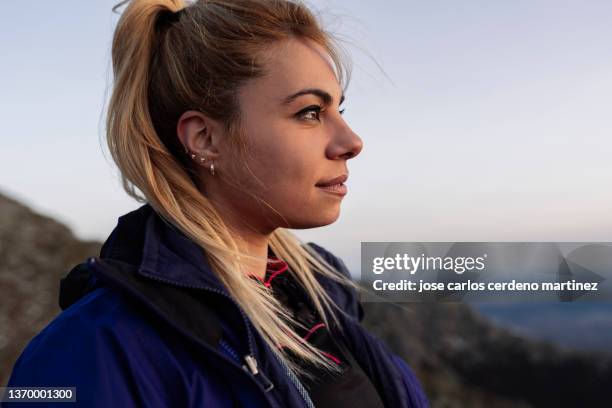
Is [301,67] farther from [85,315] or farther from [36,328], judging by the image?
[36,328]

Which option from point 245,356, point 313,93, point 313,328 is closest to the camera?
point 245,356

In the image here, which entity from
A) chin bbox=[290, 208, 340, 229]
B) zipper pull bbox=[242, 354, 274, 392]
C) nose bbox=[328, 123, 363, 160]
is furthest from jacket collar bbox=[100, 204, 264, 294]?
nose bbox=[328, 123, 363, 160]

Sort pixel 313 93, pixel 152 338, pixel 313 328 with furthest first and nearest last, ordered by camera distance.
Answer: pixel 313 328 → pixel 313 93 → pixel 152 338

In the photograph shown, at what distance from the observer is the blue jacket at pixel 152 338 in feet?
5.10

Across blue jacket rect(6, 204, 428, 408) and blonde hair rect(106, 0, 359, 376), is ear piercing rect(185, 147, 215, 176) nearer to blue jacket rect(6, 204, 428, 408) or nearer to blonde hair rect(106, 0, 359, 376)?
blonde hair rect(106, 0, 359, 376)

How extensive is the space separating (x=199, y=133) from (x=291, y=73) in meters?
0.45

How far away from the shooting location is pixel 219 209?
2.25 m

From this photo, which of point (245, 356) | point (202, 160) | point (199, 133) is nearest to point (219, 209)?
point (202, 160)

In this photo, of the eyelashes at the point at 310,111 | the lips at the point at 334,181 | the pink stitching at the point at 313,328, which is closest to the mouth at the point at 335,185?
the lips at the point at 334,181

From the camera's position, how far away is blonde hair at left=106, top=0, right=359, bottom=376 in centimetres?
210

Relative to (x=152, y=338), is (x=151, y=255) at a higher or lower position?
higher

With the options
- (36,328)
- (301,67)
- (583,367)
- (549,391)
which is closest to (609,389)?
(583,367)

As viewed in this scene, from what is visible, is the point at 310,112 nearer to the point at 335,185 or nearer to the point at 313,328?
the point at 335,185

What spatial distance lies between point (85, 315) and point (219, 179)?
2.60 feet
